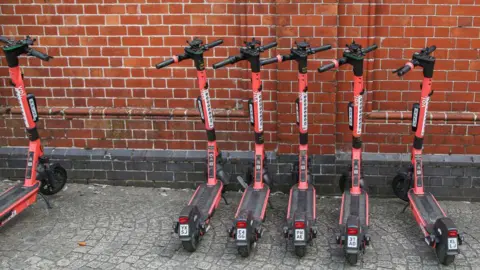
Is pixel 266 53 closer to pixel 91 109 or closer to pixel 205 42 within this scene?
pixel 205 42

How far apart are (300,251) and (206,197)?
125 centimetres

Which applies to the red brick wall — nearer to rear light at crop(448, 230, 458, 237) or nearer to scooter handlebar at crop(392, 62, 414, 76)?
scooter handlebar at crop(392, 62, 414, 76)

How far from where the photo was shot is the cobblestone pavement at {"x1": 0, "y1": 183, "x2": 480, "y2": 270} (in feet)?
16.4

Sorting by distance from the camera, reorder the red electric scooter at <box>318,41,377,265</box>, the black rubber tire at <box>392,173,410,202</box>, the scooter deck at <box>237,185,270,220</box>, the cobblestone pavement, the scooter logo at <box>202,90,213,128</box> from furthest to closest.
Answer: the black rubber tire at <box>392,173,410,202</box>, the scooter logo at <box>202,90,213,128</box>, the scooter deck at <box>237,185,270,220</box>, the cobblestone pavement, the red electric scooter at <box>318,41,377,265</box>

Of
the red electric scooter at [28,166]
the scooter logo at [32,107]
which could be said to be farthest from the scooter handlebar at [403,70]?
the scooter logo at [32,107]

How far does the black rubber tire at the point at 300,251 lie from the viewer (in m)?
5.00

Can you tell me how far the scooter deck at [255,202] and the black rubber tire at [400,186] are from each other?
4.59 feet

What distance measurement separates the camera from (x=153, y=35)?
20.7 feet

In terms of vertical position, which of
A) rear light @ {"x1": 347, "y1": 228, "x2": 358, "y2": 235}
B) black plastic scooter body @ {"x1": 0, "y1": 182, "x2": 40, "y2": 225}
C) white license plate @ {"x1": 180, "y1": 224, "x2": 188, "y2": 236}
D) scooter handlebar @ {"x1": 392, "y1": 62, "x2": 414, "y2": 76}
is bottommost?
white license plate @ {"x1": 180, "y1": 224, "x2": 188, "y2": 236}

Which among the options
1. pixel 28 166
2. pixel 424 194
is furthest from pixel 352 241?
pixel 28 166

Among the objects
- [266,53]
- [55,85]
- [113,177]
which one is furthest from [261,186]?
[55,85]

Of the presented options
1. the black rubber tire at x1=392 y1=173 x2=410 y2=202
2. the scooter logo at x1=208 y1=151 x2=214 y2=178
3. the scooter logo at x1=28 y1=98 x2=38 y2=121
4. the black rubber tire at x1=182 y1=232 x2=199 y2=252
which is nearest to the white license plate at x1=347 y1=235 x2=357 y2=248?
the black rubber tire at x1=392 y1=173 x2=410 y2=202

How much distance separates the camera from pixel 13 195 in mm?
5789

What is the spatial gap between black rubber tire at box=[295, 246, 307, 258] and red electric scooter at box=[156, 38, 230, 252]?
3.02ft
